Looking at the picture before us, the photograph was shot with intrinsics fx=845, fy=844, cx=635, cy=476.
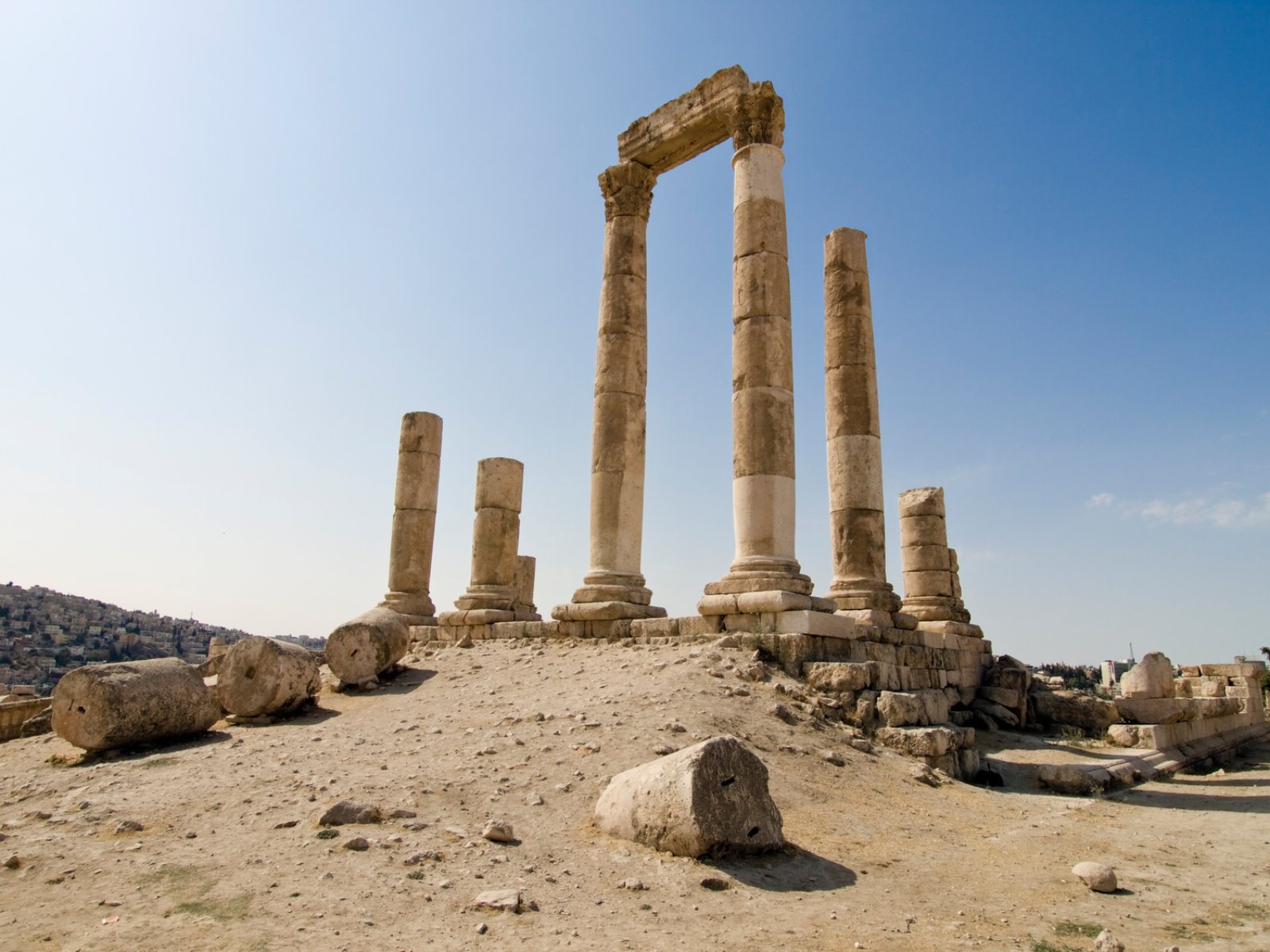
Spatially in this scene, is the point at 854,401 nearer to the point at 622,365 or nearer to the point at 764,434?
the point at 764,434

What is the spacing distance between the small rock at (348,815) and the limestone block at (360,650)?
727 centimetres

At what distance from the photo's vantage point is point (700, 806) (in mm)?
5914

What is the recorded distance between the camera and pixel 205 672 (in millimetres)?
16906

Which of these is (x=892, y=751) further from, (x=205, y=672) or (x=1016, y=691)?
(x=205, y=672)

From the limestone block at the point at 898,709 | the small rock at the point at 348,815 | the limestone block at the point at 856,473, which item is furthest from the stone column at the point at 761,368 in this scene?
the small rock at the point at 348,815

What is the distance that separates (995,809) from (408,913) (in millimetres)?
6691

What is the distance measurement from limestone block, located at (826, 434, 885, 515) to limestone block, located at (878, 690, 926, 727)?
5116mm

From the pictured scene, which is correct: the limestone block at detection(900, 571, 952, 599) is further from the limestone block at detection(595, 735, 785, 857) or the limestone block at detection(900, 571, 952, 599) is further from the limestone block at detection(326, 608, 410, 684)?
the limestone block at detection(595, 735, 785, 857)

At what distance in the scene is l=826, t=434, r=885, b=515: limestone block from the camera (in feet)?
51.3

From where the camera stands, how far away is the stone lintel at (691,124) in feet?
51.2

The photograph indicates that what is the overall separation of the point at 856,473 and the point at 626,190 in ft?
24.0

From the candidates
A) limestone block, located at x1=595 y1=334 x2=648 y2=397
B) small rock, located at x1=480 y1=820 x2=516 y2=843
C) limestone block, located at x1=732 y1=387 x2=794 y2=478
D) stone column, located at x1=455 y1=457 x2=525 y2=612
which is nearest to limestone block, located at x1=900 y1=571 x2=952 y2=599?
limestone block, located at x1=732 y1=387 x2=794 y2=478

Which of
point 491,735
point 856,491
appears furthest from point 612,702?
point 856,491

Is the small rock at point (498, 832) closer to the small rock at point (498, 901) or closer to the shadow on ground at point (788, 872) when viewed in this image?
the small rock at point (498, 901)
